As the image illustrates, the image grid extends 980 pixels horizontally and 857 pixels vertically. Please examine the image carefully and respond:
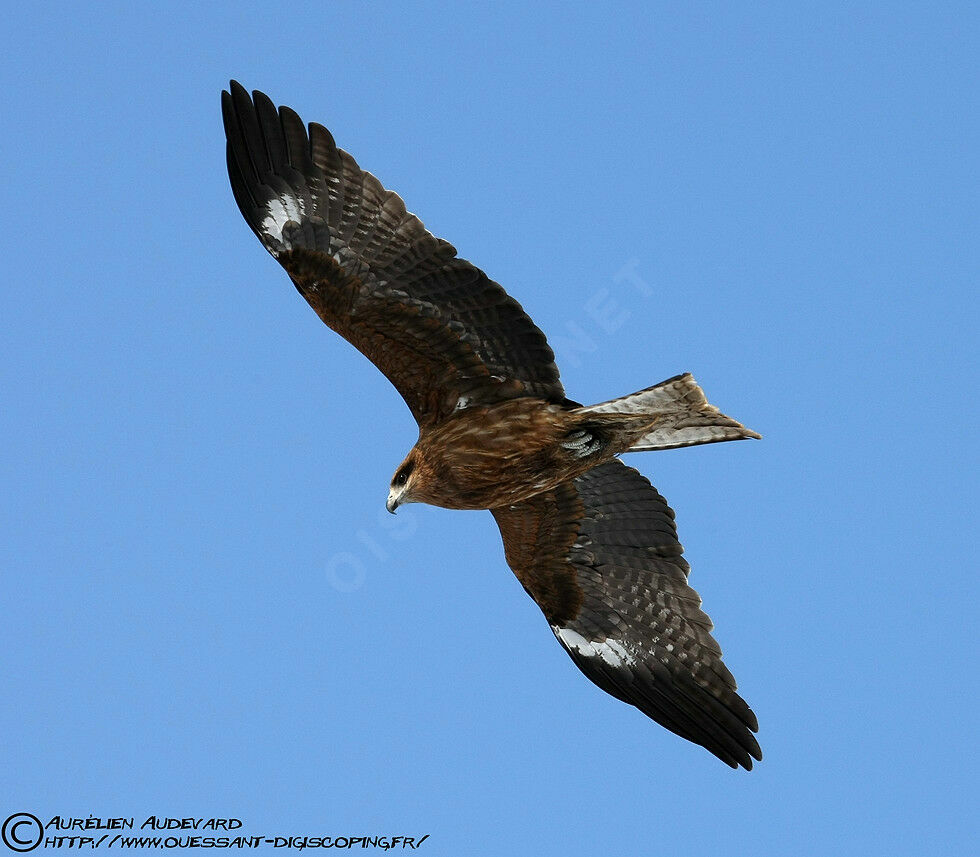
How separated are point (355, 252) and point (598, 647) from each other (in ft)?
12.6

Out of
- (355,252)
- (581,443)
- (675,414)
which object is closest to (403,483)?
(581,443)

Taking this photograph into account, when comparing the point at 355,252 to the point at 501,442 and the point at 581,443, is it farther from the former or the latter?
the point at 581,443

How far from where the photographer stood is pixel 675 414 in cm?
907

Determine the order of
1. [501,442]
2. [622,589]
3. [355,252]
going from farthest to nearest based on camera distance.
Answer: [622,589] < [501,442] < [355,252]

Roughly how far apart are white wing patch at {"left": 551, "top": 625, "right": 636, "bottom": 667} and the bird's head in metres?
2.23

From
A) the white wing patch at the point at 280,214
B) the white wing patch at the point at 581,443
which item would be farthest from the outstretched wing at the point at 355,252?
the white wing patch at the point at 581,443

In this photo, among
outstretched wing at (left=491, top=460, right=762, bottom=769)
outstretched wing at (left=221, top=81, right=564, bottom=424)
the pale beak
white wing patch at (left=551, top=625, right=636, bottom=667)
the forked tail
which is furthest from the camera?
white wing patch at (left=551, top=625, right=636, bottom=667)

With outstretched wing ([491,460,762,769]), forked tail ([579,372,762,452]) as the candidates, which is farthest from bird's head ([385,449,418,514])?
outstretched wing ([491,460,762,769])

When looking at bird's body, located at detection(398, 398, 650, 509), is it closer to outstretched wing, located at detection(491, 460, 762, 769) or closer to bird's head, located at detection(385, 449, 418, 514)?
bird's head, located at detection(385, 449, 418, 514)

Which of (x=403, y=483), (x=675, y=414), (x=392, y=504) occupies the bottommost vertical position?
(x=392, y=504)

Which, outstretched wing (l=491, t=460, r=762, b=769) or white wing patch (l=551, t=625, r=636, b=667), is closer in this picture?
outstretched wing (l=491, t=460, r=762, b=769)

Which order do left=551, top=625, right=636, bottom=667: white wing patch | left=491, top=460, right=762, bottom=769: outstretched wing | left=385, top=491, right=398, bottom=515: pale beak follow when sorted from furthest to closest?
left=551, top=625, right=636, bottom=667: white wing patch → left=491, top=460, right=762, bottom=769: outstretched wing → left=385, top=491, right=398, bottom=515: pale beak

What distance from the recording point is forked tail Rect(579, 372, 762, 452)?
8852mm

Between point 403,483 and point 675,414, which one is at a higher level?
point 675,414
